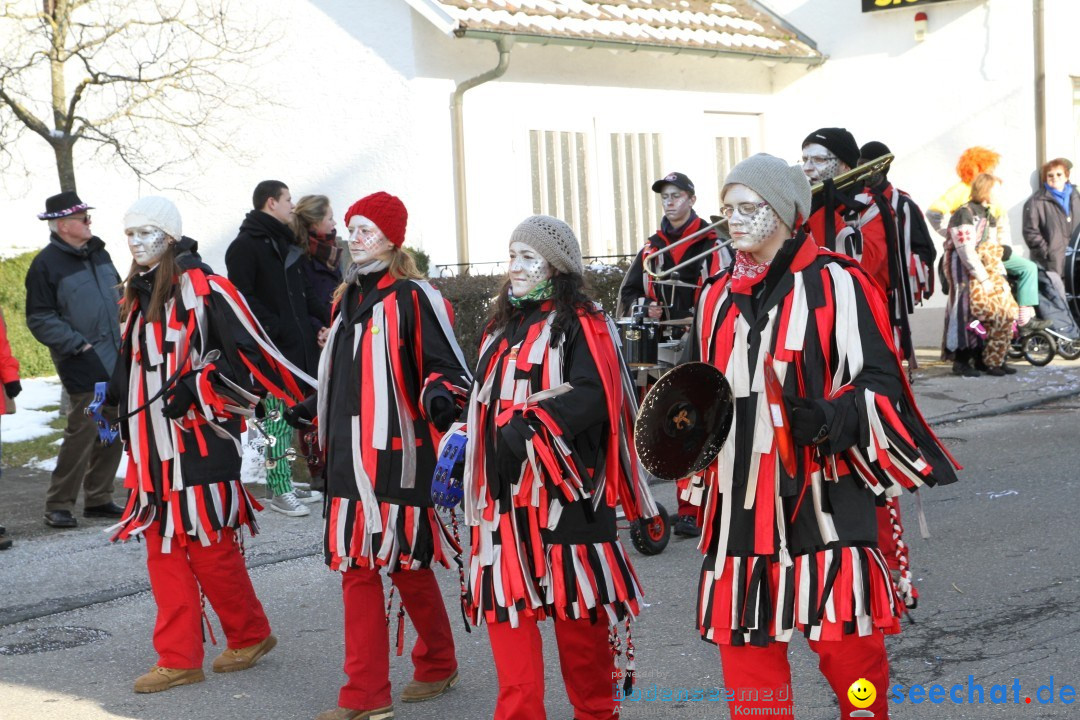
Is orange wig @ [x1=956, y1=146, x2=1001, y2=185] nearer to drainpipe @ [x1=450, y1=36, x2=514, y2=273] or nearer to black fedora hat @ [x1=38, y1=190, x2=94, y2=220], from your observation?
drainpipe @ [x1=450, y1=36, x2=514, y2=273]

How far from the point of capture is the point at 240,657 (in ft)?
18.6

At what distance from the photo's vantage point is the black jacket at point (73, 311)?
8320 mm

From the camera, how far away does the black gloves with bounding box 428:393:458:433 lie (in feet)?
15.9

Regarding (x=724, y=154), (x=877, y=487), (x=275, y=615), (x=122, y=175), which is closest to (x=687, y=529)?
(x=275, y=615)

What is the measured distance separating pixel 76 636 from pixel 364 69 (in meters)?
7.89

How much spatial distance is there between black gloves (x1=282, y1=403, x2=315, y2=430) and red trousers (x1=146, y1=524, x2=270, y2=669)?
1.88ft

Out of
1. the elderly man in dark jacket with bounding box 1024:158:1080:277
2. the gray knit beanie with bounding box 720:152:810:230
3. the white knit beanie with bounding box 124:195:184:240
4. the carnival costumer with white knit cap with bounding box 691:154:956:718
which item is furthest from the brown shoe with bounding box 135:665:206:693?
the elderly man in dark jacket with bounding box 1024:158:1080:277

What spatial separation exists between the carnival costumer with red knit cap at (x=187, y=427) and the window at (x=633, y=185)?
894 cm

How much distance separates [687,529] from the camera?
24.2 ft

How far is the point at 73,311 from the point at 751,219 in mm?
5689

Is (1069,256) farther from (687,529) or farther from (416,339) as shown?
(416,339)

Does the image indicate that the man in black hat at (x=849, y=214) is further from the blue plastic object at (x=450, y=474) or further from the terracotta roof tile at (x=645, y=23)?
the terracotta roof tile at (x=645, y=23)

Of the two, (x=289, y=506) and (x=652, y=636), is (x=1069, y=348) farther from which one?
(x=652, y=636)

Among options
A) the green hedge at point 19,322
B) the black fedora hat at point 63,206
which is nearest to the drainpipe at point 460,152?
the black fedora hat at point 63,206
